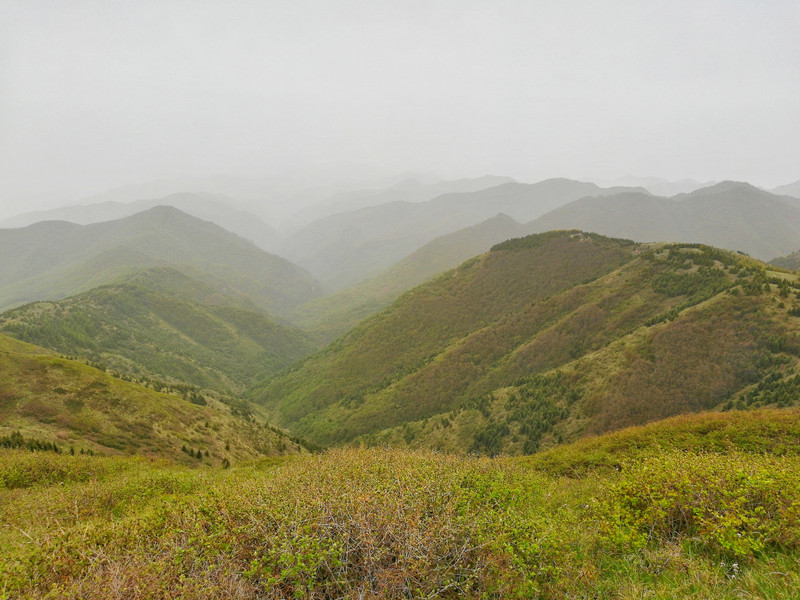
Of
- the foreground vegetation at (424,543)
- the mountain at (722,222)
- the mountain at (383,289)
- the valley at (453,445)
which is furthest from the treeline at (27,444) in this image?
the mountain at (722,222)

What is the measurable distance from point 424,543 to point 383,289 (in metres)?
158

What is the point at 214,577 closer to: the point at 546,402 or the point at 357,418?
the point at 546,402

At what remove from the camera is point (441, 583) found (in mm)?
5711

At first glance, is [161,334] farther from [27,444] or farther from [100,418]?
[27,444]

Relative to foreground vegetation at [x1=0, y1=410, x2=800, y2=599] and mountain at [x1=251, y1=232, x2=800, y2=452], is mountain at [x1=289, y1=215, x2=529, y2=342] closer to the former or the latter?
mountain at [x1=251, y1=232, x2=800, y2=452]

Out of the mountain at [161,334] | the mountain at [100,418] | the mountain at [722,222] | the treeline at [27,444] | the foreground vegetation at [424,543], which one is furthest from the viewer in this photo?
the mountain at [722,222]

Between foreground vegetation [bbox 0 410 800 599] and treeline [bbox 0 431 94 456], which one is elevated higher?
foreground vegetation [bbox 0 410 800 599]

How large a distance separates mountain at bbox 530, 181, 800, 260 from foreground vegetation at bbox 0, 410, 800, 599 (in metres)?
204

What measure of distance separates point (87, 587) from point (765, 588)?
9.77 meters

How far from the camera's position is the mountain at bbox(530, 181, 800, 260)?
15875 centimetres

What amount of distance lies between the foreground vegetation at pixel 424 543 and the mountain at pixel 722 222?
204 metres

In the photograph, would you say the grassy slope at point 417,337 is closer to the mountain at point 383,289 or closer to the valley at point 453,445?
the valley at point 453,445

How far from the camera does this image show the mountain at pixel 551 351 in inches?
1052

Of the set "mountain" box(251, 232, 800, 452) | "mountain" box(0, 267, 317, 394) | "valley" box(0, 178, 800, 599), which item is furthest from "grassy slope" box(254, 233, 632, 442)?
"mountain" box(0, 267, 317, 394)
